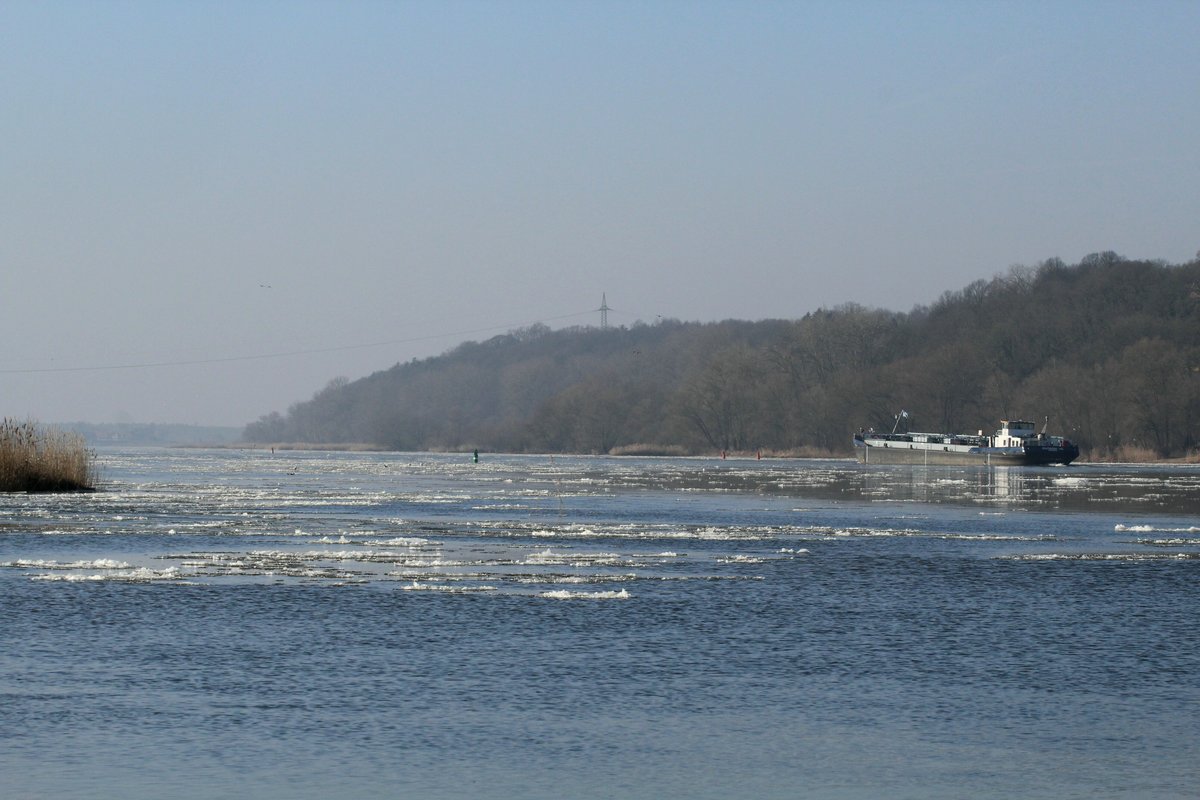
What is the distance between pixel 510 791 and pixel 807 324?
476 feet

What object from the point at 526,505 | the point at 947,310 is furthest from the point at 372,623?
the point at 947,310

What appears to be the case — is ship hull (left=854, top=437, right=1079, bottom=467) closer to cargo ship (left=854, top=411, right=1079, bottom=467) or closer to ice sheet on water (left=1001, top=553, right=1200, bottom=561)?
cargo ship (left=854, top=411, right=1079, bottom=467)

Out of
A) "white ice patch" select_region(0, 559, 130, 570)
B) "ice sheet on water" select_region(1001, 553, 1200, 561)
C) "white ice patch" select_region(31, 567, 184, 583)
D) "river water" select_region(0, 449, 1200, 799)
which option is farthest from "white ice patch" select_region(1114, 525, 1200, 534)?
"white ice patch" select_region(0, 559, 130, 570)

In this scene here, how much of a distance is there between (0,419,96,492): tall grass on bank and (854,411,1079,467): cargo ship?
261 ft

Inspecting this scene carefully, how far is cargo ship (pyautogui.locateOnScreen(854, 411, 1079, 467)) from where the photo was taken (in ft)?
369

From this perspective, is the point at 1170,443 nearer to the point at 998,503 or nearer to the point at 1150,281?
the point at 1150,281

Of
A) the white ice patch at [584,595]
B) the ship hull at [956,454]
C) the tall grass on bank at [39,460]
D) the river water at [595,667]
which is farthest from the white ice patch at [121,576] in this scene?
the ship hull at [956,454]

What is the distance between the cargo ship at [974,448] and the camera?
112m

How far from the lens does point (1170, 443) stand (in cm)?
11688

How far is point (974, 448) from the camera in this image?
119m

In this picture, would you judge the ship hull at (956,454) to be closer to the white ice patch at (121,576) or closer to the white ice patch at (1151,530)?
the white ice patch at (1151,530)

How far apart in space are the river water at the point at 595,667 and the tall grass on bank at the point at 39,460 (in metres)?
17.0

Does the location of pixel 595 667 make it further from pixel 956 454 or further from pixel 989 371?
pixel 989 371

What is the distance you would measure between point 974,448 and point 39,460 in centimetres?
8602
